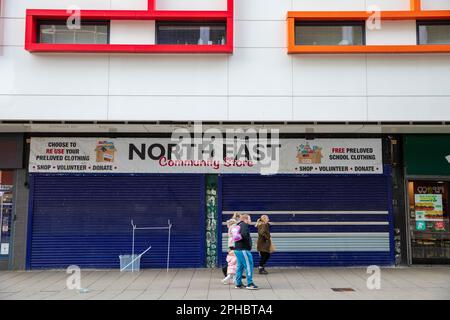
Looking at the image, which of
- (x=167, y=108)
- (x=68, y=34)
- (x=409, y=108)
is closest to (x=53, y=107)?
(x=68, y=34)

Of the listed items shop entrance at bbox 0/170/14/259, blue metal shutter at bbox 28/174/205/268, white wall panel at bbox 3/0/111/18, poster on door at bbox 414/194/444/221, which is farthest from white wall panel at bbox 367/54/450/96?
shop entrance at bbox 0/170/14/259

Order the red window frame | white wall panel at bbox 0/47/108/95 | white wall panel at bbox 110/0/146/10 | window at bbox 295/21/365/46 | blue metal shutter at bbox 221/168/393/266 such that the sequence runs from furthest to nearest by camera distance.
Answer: blue metal shutter at bbox 221/168/393/266 → window at bbox 295/21/365/46 → white wall panel at bbox 110/0/146/10 → white wall panel at bbox 0/47/108/95 → the red window frame

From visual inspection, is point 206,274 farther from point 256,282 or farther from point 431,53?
point 431,53

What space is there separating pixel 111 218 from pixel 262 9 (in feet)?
23.1

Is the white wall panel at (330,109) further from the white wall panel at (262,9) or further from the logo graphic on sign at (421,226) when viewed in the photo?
the logo graphic on sign at (421,226)

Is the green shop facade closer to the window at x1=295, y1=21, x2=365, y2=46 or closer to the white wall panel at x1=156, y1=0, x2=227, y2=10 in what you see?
the window at x1=295, y1=21, x2=365, y2=46

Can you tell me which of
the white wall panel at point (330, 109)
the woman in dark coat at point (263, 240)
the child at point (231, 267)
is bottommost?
the child at point (231, 267)

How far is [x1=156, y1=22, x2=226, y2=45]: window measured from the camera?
12.7 metres

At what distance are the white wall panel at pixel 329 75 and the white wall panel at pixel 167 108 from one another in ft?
6.62

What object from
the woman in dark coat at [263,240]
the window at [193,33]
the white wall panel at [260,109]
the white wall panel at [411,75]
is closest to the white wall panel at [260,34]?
the window at [193,33]

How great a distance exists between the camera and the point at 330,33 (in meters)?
12.7

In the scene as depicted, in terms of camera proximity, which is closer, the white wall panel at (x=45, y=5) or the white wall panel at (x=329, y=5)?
the white wall panel at (x=45, y=5)

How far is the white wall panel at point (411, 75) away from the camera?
12.2m

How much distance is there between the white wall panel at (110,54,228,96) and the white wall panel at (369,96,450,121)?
377cm
